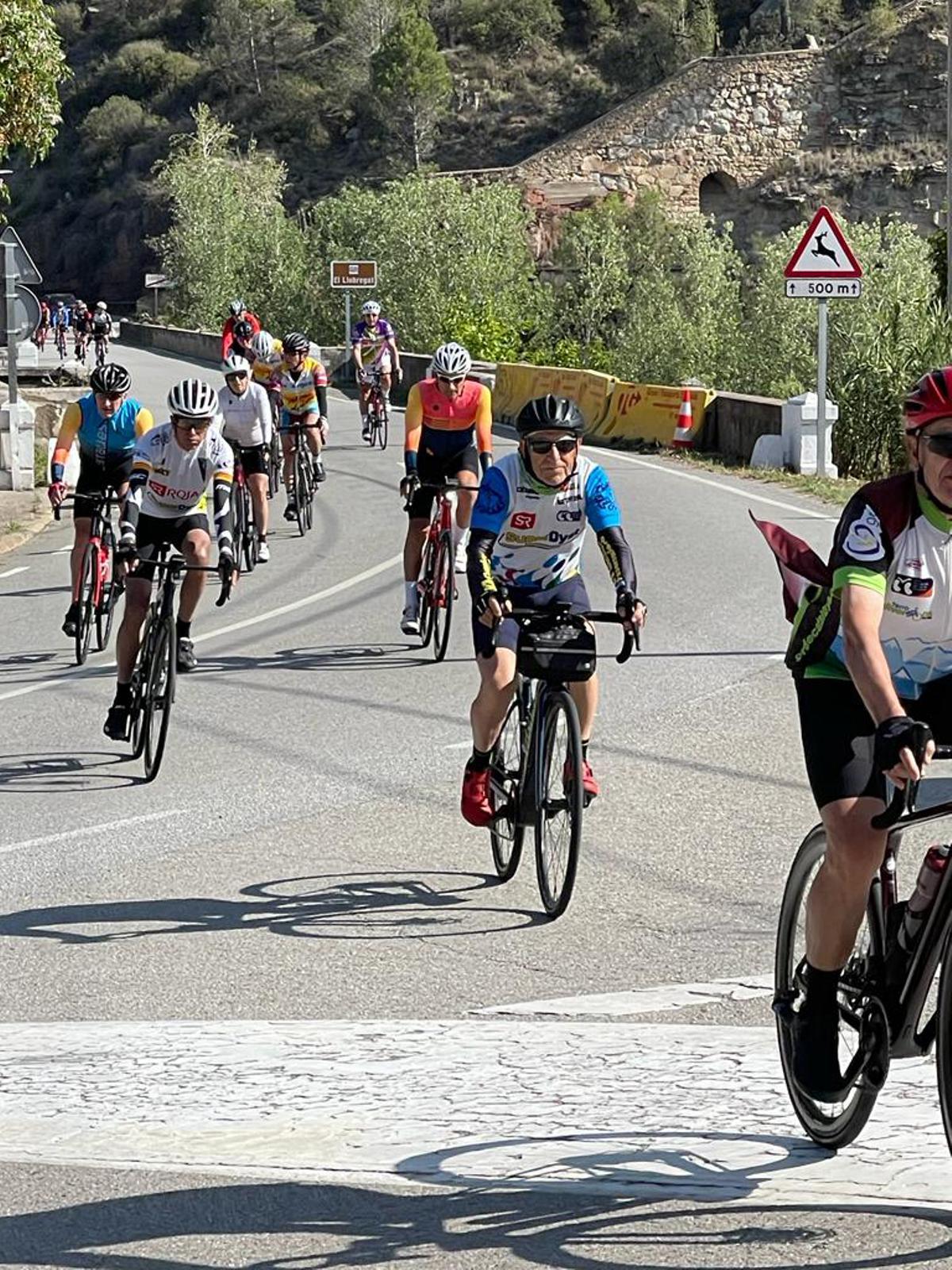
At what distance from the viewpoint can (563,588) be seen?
8.37 metres

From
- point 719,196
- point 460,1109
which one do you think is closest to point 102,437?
point 460,1109

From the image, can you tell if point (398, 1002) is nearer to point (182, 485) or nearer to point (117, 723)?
point (117, 723)

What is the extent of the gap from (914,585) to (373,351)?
84.0ft

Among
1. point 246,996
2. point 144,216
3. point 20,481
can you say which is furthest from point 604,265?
point 144,216

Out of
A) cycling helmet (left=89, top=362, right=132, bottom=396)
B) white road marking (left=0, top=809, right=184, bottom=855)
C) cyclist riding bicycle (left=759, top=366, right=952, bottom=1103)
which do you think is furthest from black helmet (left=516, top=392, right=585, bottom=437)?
cycling helmet (left=89, top=362, right=132, bottom=396)

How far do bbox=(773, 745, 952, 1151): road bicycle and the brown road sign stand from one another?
39492mm

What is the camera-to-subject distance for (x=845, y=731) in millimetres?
4617

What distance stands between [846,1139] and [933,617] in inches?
47.8

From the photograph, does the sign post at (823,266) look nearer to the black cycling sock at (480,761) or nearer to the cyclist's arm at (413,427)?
the cyclist's arm at (413,427)

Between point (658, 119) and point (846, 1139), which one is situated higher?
point (658, 119)

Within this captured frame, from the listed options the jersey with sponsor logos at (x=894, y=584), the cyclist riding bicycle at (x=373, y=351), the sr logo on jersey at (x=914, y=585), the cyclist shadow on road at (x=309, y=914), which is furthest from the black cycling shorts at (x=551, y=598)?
the cyclist riding bicycle at (x=373, y=351)

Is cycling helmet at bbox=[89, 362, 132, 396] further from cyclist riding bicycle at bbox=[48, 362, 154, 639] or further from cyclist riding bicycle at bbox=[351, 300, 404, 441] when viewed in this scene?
cyclist riding bicycle at bbox=[351, 300, 404, 441]

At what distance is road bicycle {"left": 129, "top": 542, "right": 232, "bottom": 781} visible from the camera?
404 inches

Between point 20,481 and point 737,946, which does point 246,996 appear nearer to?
point 737,946
